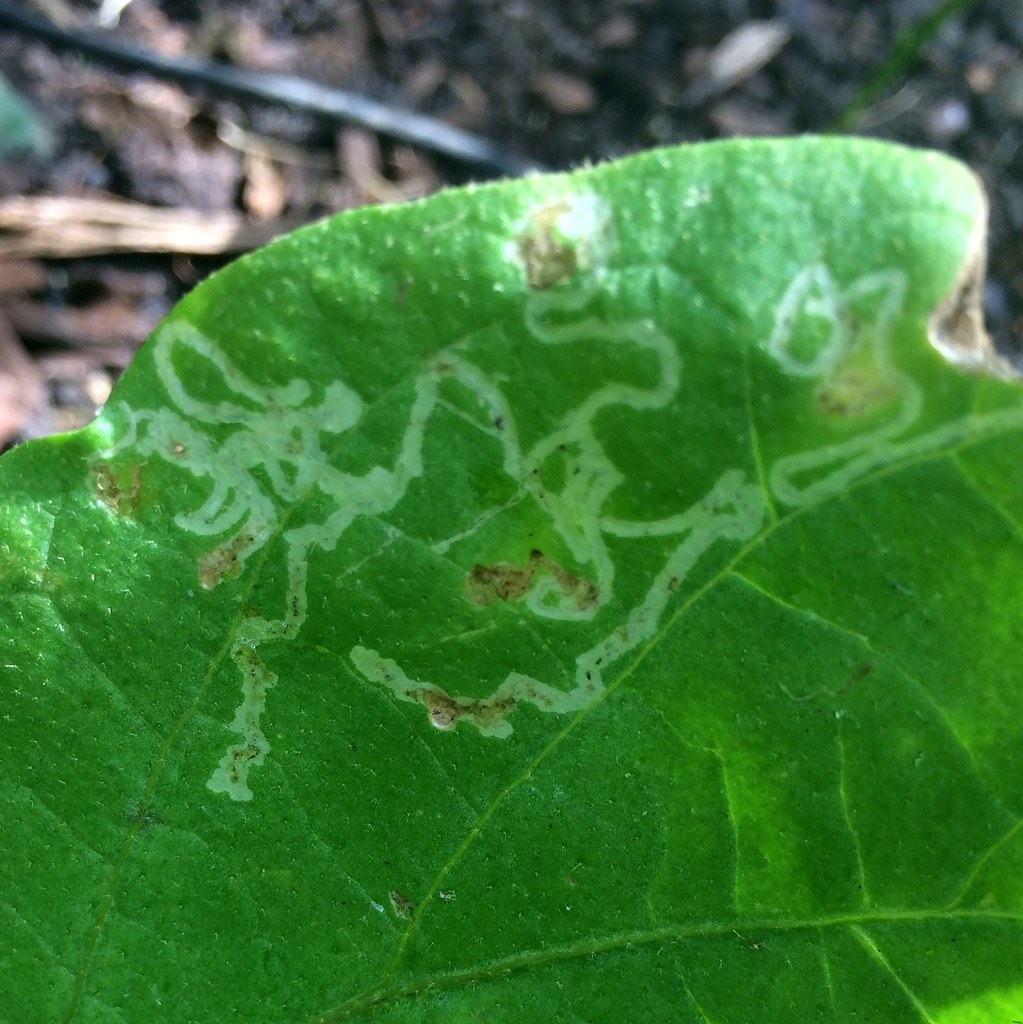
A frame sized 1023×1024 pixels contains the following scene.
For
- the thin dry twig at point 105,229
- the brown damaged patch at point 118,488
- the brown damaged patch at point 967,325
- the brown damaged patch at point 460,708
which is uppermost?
the brown damaged patch at point 967,325

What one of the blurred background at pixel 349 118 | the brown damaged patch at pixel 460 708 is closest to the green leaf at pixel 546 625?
the brown damaged patch at pixel 460 708

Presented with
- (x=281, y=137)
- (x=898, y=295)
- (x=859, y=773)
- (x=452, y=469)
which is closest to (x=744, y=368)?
(x=898, y=295)

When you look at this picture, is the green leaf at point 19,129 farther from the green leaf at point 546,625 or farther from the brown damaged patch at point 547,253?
the brown damaged patch at point 547,253

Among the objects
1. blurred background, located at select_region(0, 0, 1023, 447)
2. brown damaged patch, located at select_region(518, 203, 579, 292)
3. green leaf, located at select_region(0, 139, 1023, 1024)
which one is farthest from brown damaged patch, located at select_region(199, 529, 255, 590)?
blurred background, located at select_region(0, 0, 1023, 447)

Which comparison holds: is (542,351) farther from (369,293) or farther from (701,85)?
(701,85)

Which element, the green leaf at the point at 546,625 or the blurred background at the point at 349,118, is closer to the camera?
the green leaf at the point at 546,625

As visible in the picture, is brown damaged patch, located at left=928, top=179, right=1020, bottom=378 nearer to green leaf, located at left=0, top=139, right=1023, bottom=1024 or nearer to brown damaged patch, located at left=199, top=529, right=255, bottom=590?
green leaf, located at left=0, top=139, right=1023, bottom=1024

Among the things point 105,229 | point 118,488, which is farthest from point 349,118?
point 118,488
